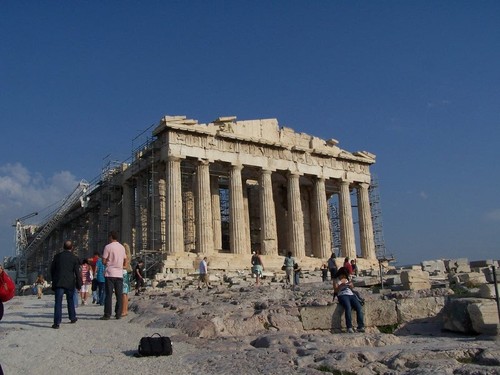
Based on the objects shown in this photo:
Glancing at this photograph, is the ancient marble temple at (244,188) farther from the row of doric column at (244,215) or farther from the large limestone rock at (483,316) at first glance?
the large limestone rock at (483,316)

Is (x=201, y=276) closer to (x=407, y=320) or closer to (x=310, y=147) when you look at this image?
(x=407, y=320)

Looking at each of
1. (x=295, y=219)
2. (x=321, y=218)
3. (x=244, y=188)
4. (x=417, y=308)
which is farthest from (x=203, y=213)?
(x=417, y=308)

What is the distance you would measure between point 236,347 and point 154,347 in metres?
1.46

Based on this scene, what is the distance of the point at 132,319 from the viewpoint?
40.0 ft

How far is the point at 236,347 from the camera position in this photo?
8922mm

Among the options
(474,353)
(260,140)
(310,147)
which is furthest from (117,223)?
(474,353)

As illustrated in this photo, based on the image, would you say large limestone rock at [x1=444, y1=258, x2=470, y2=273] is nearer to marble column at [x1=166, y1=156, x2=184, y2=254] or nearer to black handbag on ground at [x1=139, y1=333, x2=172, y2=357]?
marble column at [x1=166, y1=156, x2=184, y2=254]

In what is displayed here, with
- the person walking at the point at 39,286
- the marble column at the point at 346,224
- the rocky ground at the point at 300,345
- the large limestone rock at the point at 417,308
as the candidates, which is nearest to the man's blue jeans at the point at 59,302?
the rocky ground at the point at 300,345

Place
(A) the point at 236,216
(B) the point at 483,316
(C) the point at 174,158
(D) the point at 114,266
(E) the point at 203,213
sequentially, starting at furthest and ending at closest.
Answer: (A) the point at 236,216 < (E) the point at 203,213 < (C) the point at 174,158 < (D) the point at 114,266 < (B) the point at 483,316

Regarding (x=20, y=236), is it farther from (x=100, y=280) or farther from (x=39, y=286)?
(x=100, y=280)

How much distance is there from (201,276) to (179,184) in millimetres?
10684

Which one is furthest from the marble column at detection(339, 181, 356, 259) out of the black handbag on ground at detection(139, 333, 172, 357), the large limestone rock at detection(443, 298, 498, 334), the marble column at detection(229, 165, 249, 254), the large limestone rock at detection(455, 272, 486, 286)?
the black handbag on ground at detection(139, 333, 172, 357)

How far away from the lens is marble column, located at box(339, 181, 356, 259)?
4025 cm

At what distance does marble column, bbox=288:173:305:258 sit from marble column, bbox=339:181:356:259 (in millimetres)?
4355
